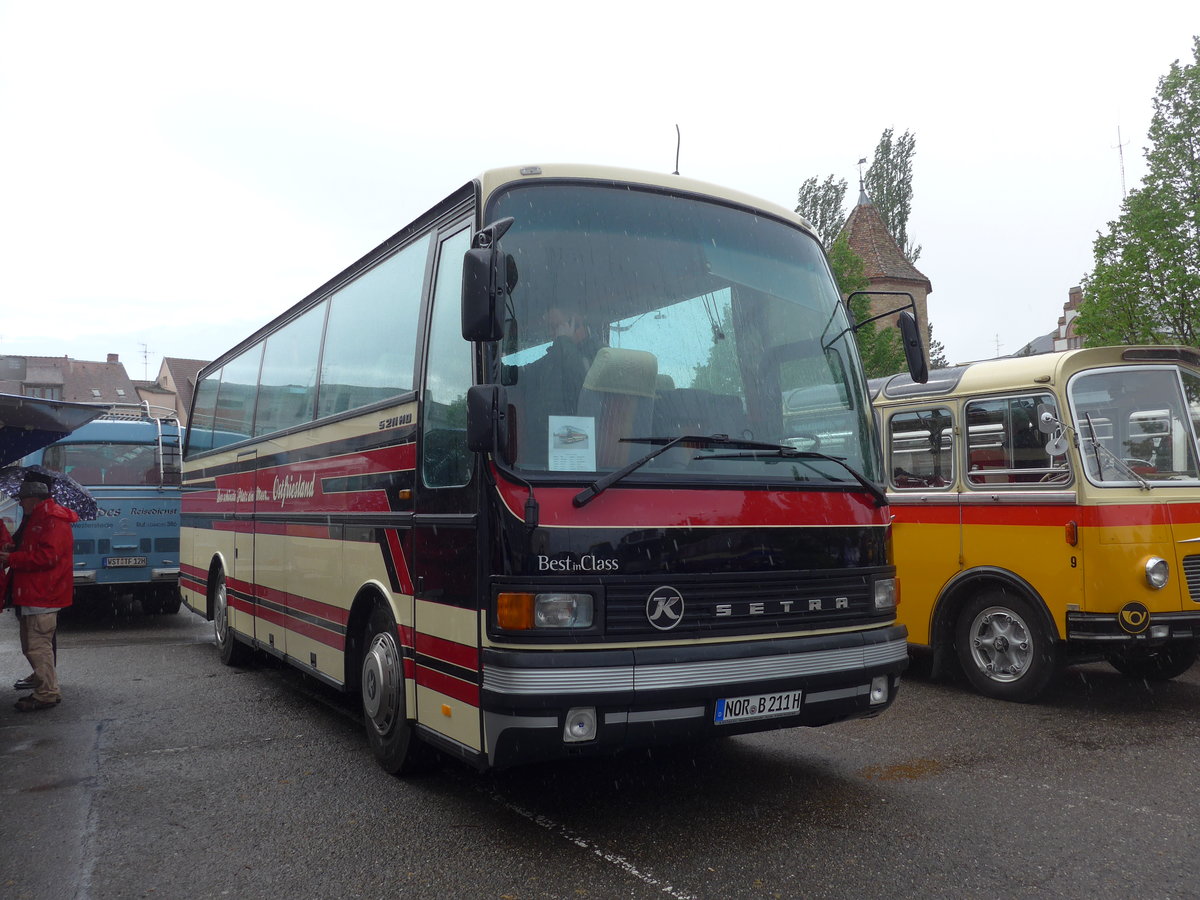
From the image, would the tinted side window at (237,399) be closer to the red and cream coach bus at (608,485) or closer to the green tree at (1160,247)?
the red and cream coach bus at (608,485)

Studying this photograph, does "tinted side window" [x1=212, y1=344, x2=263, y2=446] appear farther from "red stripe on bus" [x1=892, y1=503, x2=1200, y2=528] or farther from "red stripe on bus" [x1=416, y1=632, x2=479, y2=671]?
"red stripe on bus" [x1=892, y1=503, x2=1200, y2=528]

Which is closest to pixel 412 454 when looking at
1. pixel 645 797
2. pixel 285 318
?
pixel 645 797

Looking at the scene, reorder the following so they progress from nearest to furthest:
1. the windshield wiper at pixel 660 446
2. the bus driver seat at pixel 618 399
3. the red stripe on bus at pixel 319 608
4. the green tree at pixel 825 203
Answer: the windshield wiper at pixel 660 446 < the bus driver seat at pixel 618 399 < the red stripe on bus at pixel 319 608 < the green tree at pixel 825 203

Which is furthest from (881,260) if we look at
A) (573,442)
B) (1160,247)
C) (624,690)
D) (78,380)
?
(78,380)

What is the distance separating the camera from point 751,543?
489 cm

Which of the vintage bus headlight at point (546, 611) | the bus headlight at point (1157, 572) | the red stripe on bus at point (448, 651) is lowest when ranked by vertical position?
the red stripe on bus at point (448, 651)

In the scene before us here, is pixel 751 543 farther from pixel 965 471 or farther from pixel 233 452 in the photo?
pixel 233 452

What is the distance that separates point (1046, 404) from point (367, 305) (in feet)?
16.3

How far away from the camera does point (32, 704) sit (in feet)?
26.6

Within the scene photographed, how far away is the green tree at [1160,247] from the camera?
16438 mm

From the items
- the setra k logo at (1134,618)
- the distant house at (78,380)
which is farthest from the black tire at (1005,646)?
the distant house at (78,380)

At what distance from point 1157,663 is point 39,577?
30.0 ft

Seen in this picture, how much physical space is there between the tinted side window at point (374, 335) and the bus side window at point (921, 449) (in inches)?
184

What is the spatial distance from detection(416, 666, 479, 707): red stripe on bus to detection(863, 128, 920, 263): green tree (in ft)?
156
